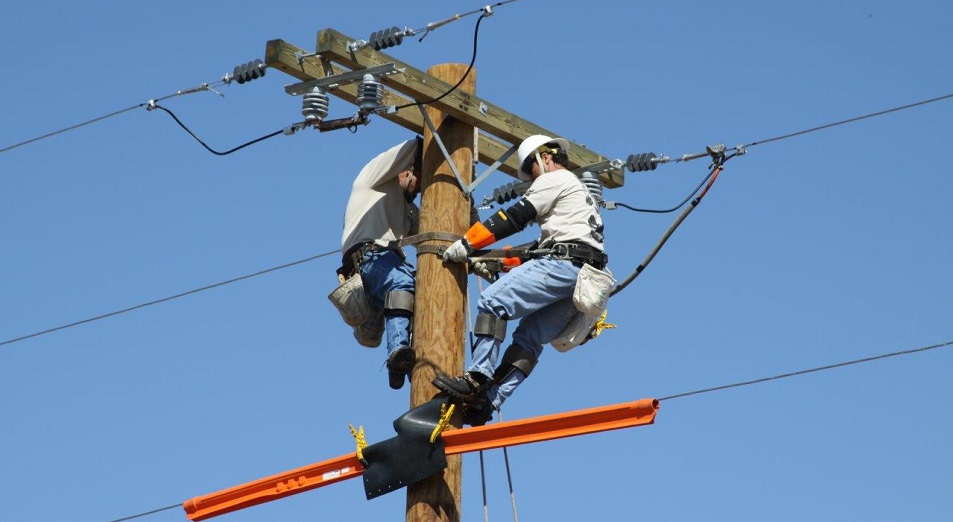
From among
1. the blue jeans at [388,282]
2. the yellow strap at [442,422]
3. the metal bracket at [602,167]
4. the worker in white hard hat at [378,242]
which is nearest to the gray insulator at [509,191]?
the metal bracket at [602,167]

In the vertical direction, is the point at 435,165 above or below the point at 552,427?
above

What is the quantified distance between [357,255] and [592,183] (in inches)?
62.1

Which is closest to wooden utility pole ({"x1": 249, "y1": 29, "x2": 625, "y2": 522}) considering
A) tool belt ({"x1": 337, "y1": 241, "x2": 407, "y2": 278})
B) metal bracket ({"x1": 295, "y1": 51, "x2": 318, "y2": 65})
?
metal bracket ({"x1": 295, "y1": 51, "x2": 318, "y2": 65})

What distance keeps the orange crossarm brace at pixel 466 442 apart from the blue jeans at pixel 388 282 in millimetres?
748

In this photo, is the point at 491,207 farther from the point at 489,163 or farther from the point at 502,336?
the point at 502,336

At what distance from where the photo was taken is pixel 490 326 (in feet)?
29.4

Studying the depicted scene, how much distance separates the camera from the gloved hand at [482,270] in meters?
9.35

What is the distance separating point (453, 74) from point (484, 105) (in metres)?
0.25

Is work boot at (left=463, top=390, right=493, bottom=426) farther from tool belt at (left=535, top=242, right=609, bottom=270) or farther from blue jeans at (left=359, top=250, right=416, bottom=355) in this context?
tool belt at (left=535, top=242, right=609, bottom=270)

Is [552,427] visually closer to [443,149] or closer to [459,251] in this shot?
[459,251]

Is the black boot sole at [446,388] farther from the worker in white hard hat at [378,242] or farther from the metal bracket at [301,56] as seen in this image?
the metal bracket at [301,56]

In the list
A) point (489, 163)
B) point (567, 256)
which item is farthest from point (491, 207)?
point (567, 256)

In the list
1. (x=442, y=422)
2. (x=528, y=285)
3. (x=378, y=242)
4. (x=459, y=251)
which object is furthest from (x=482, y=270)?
(x=442, y=422)

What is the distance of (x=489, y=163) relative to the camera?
10.1 meters
